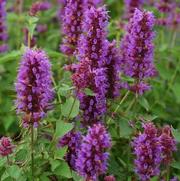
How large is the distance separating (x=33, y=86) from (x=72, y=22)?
1.06 metres

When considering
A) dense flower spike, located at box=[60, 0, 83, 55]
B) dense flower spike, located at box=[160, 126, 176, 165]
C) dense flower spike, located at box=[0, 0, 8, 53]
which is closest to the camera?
dense flower spike, located at box=[160, 126, 176, 165]

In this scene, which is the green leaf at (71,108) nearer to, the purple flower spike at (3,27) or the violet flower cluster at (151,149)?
the violet flower cluster at (151,149)

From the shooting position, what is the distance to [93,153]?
285cm

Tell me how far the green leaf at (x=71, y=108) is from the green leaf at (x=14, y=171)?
1.36ft

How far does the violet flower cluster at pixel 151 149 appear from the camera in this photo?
3115 mm

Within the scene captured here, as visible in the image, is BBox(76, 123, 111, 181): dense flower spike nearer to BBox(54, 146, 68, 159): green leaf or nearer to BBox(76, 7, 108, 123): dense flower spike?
BBox(54, 146, 68, 159): green leaf

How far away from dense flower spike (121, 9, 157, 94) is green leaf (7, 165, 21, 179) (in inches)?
37.8

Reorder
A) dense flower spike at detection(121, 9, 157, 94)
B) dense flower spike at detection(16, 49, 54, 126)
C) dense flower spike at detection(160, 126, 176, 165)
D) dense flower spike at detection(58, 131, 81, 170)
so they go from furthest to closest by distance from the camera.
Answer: dense flower spike at detection(121, 9, 157, 94) → dense flower spike at detection(58, 131, 81, 170) → dense flower spike at detection(160, 126, 176, 165) → dense flower spike at detection(16, 49, 54, 126)

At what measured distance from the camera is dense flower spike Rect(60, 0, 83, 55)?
3910 millimetres

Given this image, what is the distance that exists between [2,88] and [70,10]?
3.92 feet

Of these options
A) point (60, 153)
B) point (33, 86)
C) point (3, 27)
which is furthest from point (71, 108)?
point (3, 27)

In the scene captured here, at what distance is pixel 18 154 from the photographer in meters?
3.40

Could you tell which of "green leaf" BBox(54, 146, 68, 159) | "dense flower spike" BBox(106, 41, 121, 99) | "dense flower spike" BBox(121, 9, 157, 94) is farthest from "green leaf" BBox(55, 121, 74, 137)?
"dense flower spike" BBox(121, 9, 157, 94)

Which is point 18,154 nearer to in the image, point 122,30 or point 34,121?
point 34,121
